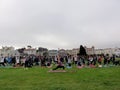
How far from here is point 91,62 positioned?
167 ft

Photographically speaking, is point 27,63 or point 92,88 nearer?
point 92,88

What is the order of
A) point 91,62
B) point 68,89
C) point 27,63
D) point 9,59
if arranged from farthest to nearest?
point 9,59 < point 91,62 < point 27,63 < point 68,89

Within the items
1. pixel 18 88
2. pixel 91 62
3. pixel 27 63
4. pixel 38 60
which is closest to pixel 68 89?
pixel 18 88

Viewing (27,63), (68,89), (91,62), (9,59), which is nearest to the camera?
(68,89)

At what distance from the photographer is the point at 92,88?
16.8m

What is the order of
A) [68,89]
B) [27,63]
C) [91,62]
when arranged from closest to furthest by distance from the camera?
[68,89], [27,63], [91,62]

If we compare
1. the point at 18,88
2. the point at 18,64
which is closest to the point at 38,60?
the point at 18,64

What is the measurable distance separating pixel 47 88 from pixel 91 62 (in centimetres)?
3419

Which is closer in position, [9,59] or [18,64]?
[18,64]

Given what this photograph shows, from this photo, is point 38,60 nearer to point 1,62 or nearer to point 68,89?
point 1,62

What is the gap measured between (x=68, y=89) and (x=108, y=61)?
37.7m

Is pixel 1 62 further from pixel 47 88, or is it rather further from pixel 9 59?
pixel 47 88

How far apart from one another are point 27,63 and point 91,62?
35.3 feet

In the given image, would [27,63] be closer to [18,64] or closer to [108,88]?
[18,64]
